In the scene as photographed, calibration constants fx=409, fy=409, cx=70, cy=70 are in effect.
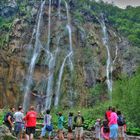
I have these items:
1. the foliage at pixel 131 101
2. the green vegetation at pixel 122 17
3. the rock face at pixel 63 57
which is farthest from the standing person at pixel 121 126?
the green vegetation at pixel 122 17

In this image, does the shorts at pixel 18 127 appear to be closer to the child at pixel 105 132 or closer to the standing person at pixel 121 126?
the child at pixel 105 132

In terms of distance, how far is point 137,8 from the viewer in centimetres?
10544

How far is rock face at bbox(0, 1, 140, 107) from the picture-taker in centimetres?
4766

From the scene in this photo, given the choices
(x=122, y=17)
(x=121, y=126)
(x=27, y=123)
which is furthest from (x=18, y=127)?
(x=122, y=17)

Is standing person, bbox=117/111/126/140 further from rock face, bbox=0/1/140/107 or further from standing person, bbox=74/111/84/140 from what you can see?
rock face, bbox=0/1/140/107

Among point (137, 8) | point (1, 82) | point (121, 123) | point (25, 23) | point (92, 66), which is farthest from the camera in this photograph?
point (137, 8)

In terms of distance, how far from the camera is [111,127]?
66.7 feet

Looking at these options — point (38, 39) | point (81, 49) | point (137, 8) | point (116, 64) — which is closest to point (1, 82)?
point (38, 39)

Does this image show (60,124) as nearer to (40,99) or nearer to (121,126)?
(121,126)

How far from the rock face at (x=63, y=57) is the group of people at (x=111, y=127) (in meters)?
23.6

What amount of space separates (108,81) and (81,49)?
563 centimetres

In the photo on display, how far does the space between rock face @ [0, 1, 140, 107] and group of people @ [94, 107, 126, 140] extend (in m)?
23.6

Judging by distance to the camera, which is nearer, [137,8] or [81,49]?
[81,49]

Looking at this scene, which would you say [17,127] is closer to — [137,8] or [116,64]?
[116,64]
